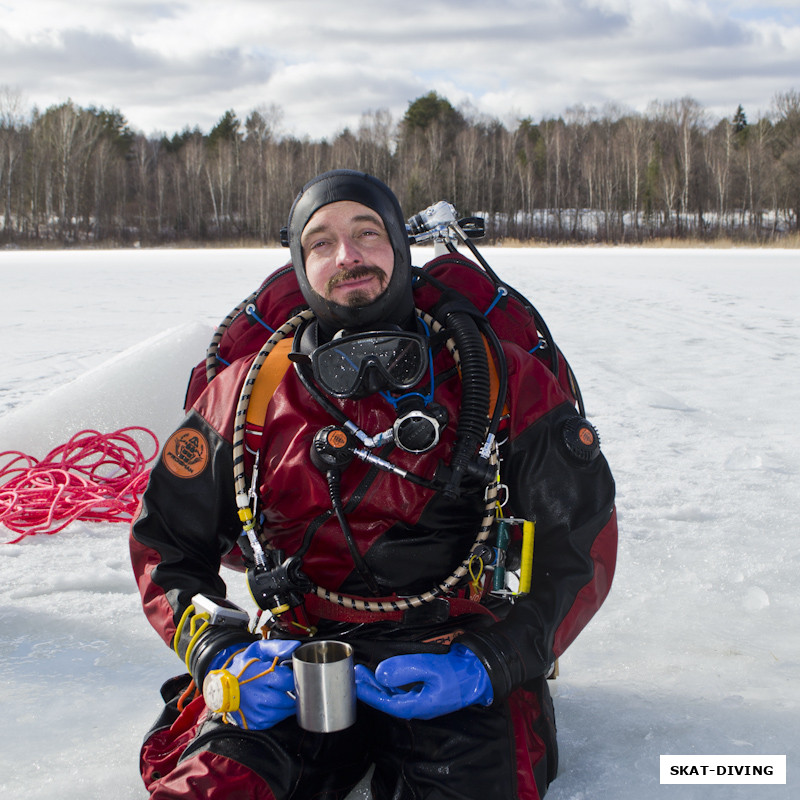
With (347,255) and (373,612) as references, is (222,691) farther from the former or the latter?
(347,255)

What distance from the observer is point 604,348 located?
6484 mm

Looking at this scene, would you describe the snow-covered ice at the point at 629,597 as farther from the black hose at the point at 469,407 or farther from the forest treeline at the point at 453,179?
the forest treeline at the point at 453,179

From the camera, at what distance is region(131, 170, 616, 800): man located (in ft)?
4.77

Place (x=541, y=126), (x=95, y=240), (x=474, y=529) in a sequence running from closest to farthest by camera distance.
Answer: (x=474, y=529)
(x=95, y=240)
(x=541, y=126)

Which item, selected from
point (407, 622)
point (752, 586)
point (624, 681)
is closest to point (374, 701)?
point (407, 622)

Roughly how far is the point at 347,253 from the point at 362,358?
264 millimetres

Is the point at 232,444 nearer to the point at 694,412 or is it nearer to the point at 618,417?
the point at 618,417

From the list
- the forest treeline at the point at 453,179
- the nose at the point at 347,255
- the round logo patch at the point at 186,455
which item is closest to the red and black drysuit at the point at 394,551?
the round logo patch at the point at 186,455

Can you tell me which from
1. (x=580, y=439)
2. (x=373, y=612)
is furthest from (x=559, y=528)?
(x=373, y=612)

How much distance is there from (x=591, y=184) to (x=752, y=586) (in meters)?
39.9

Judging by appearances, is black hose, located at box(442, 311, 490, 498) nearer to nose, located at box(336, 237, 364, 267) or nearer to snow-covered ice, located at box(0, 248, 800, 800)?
nose, located at box(336, 237, 364, 267)

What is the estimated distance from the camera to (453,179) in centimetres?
3928

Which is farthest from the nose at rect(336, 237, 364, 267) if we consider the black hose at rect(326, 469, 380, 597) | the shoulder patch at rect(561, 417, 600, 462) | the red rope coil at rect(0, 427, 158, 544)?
the red rope coil at rect(0, 427, 158, 544)

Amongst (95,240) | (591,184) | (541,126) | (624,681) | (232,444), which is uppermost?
(541,126)
